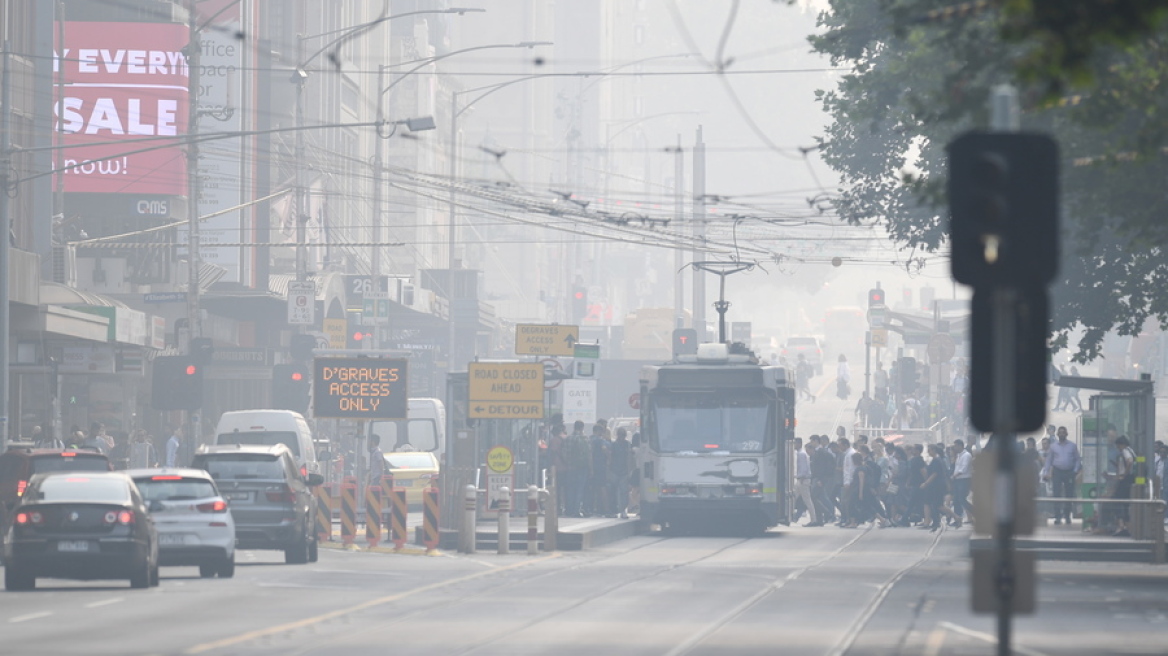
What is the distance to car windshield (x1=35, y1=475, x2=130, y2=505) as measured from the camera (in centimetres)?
2241

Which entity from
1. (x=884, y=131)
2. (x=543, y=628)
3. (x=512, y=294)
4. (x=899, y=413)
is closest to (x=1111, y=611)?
(x=543, y=628)

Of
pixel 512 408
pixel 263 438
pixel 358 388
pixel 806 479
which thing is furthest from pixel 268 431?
pixel 806 479

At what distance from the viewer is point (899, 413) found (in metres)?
67.0

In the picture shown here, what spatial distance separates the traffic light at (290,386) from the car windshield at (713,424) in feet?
33.4

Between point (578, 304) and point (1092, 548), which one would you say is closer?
point (1092, 548)

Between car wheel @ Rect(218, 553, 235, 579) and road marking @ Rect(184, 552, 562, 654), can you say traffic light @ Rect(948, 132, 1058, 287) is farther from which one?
car wheel @ Rect(218, 553, 235, 579)

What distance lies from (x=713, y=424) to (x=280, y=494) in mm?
10544

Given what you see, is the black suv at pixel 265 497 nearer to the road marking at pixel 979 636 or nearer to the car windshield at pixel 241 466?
the car windshield at pixel 241 466

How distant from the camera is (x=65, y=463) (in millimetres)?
27531

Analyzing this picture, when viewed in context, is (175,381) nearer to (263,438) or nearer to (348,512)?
(263,438)

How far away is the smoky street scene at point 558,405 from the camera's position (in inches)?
483

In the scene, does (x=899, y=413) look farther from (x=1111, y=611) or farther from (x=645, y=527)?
(x=1111, y=611)

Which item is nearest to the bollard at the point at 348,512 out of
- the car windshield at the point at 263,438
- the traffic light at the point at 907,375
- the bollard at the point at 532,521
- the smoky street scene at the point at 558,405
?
the smoky street scene at the point at 558,405

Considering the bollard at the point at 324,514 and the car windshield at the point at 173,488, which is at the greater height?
the car windshield at the point at 173,488
